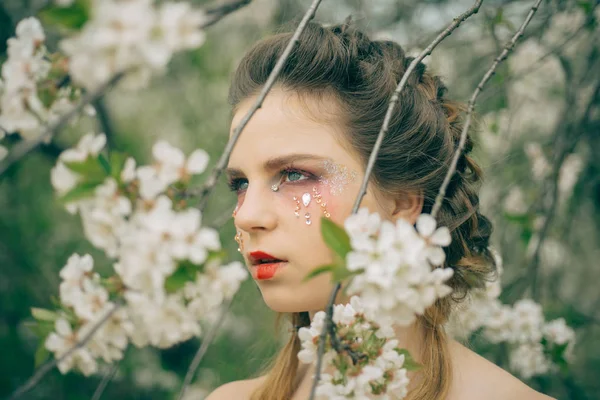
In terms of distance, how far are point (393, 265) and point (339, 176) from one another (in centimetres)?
55

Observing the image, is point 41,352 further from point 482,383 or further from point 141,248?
point 482,383

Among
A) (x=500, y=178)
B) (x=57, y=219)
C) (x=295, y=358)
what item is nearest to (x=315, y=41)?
(x=295, y=358)

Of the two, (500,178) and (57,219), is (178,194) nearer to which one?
(500,178)

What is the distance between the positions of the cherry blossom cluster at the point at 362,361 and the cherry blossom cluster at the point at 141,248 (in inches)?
10.3

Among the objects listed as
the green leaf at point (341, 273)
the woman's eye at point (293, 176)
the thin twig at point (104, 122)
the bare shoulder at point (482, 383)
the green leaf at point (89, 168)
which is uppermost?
the green leaf at point (89, 168)

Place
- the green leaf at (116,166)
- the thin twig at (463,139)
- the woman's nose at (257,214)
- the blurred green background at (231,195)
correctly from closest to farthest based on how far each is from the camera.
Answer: the green leaf at (116,166) < the thin twig at (463,139) < the woman's nose at (257,214) < the blurred green background at (231,195)

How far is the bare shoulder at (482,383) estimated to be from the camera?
136 centimetres

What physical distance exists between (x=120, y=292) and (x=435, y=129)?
94 cm

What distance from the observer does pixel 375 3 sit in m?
2.60

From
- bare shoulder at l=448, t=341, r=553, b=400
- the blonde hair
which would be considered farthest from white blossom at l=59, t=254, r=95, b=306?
bare shoulder at l=448, t=341, r=553, b=400

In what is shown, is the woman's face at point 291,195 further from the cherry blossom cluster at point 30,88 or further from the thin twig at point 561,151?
the thin twig at point 561,151

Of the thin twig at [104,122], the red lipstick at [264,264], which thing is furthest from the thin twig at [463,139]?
the thin twig at [104,122]

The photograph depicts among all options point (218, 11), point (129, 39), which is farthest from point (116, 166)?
point (218, 11)

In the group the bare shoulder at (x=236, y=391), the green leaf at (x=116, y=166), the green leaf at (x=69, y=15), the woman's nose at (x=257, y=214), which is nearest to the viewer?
the green leaf at (x=69, y=15)
